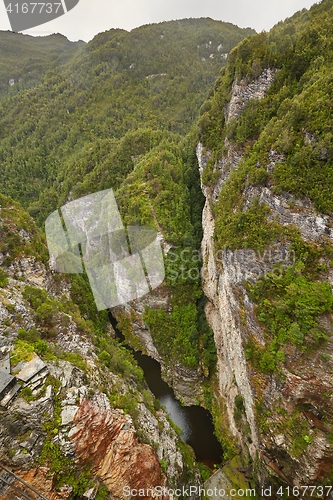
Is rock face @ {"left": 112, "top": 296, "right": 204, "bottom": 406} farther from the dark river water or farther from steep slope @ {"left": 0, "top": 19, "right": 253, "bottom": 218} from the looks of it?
steep slope @ {"left": 0, "top": 19, "right": 253, "bottom": 218}

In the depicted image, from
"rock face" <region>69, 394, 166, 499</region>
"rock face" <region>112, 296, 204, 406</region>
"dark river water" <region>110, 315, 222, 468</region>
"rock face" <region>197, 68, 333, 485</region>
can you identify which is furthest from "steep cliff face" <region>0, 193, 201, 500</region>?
"rock face" <region>112, 296, 204, 406</region>

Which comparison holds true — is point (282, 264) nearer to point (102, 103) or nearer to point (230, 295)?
point (230, 295)

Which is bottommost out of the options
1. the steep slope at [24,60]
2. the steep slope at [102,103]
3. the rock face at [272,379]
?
the rock face at [272,379]

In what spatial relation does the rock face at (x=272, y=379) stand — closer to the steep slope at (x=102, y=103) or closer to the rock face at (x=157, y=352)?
the rock face at (x=157, y=352)

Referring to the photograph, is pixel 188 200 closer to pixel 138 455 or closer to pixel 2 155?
pixel 138 455

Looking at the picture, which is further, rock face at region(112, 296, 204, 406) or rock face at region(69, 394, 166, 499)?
rock face at region(112, 296, 204, 406)

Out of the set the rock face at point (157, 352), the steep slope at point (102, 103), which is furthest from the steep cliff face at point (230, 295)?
the steep slope at point (102, 103)
